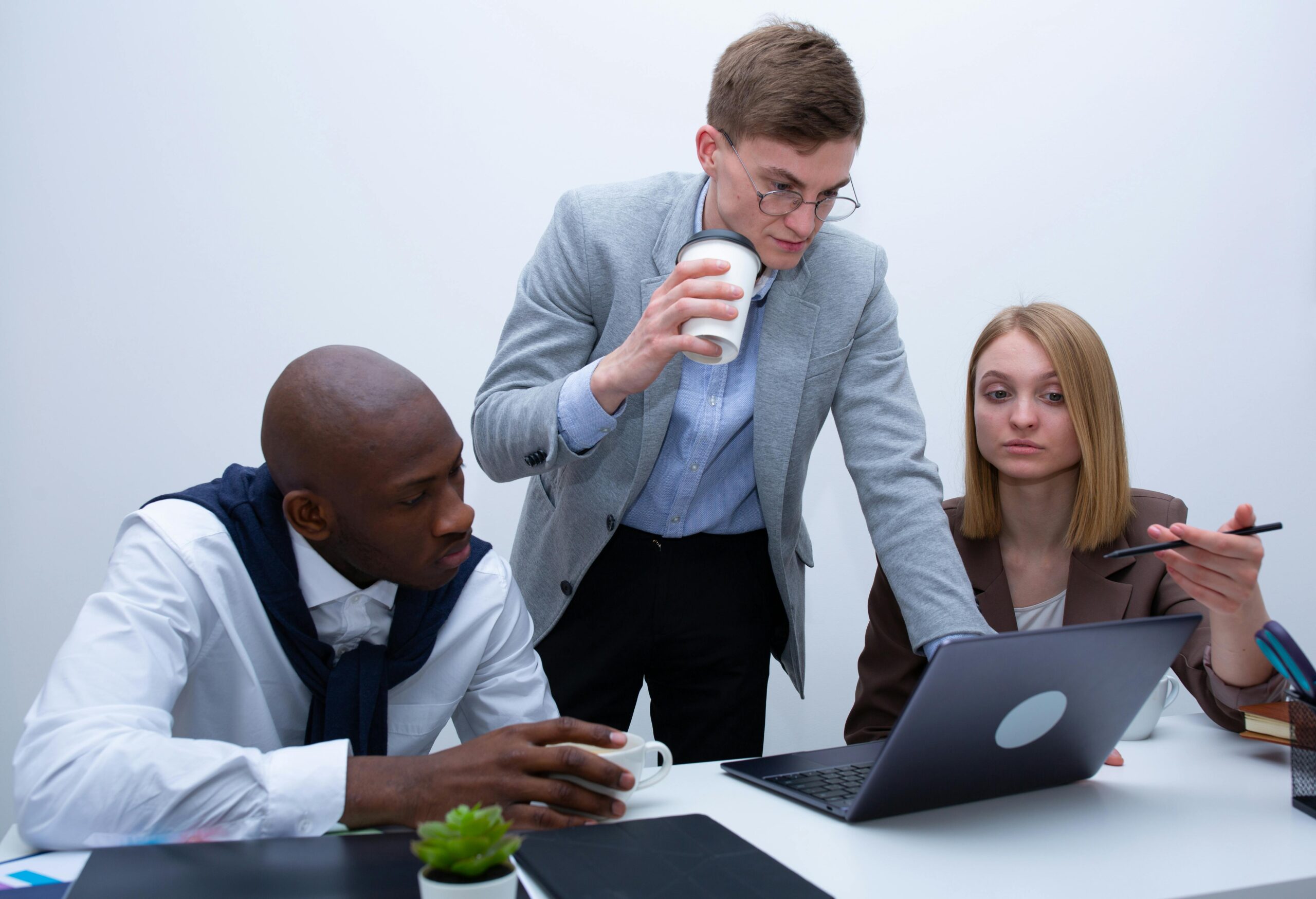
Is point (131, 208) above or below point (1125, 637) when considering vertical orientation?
above

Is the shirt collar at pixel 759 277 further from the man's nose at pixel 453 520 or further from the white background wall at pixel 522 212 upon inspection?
the white background wall at pixel 522 212

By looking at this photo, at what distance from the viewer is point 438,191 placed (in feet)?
7.52

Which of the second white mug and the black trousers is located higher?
the second white mug

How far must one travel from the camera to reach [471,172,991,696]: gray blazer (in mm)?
1519

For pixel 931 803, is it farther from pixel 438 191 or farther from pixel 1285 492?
pixel 1285 492

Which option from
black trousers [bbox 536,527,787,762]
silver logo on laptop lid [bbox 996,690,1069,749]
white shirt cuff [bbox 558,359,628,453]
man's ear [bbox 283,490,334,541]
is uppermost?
white shirt cuff [bbox 558,359,628,453]

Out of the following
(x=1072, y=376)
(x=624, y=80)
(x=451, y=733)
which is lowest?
(x=451, y=733)

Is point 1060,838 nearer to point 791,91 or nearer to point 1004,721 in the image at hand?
point 1004,721

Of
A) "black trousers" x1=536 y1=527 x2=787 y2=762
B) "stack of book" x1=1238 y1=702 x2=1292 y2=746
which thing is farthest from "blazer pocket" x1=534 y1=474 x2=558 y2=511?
"stack of book" x1=1238 y1=702 x2=1292 y2=746

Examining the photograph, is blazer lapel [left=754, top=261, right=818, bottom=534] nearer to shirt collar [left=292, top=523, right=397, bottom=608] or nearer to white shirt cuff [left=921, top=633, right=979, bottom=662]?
white shirt cuff [left=921, top=633, right=979, bottom=662]

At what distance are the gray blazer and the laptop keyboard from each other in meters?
0.41

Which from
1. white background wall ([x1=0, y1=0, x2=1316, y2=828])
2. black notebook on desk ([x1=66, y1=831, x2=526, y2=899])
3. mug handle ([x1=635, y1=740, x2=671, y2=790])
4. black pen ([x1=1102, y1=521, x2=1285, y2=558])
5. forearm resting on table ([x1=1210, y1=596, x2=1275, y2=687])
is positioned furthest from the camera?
→ white background wall ([x1=0, y1=0, x2=1316, y2=828])

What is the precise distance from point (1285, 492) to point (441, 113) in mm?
2413

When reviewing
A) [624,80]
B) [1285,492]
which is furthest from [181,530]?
[1285,492]
